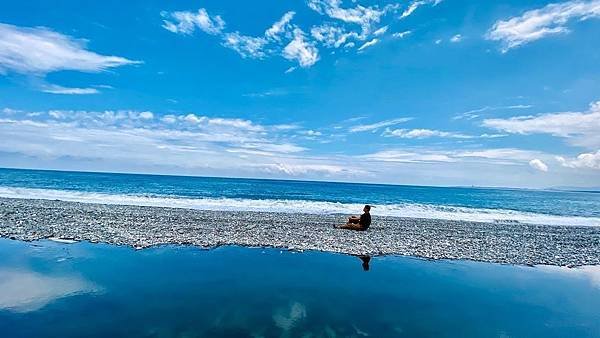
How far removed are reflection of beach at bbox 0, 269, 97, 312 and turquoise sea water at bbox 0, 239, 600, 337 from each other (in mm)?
28

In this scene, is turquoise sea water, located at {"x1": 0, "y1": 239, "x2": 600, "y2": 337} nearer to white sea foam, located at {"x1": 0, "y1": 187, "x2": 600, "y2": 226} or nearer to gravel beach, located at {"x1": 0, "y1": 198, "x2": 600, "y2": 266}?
gravel beach, located at {"x1": 0, "y1": 198, "x2": 600, "y2": 266}

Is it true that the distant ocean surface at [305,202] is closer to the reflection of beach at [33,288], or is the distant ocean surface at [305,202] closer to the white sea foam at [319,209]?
the white sea foam at [319,209]

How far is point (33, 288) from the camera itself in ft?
33.1

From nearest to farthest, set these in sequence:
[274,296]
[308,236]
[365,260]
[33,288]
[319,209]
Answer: [33,288]
[274,296]
[365,260]
[308,236]
[319,209]

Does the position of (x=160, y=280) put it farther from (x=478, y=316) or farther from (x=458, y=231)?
(x=458, y=231)

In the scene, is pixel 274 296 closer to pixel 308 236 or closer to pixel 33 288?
pixel 33 288

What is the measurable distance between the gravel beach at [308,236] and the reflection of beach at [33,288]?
5.17 m

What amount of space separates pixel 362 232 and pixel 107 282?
578 inches

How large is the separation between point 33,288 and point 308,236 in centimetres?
1277

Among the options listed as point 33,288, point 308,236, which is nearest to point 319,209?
point 308,236

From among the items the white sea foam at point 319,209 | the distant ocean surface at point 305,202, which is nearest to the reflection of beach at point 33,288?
the white sea foam at point 319,209

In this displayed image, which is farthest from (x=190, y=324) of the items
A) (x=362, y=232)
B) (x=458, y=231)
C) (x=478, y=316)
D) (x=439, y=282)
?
(x=458, y=231)

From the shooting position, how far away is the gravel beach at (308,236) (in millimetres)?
17125

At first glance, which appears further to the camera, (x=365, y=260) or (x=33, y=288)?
(x=365, y=260)
